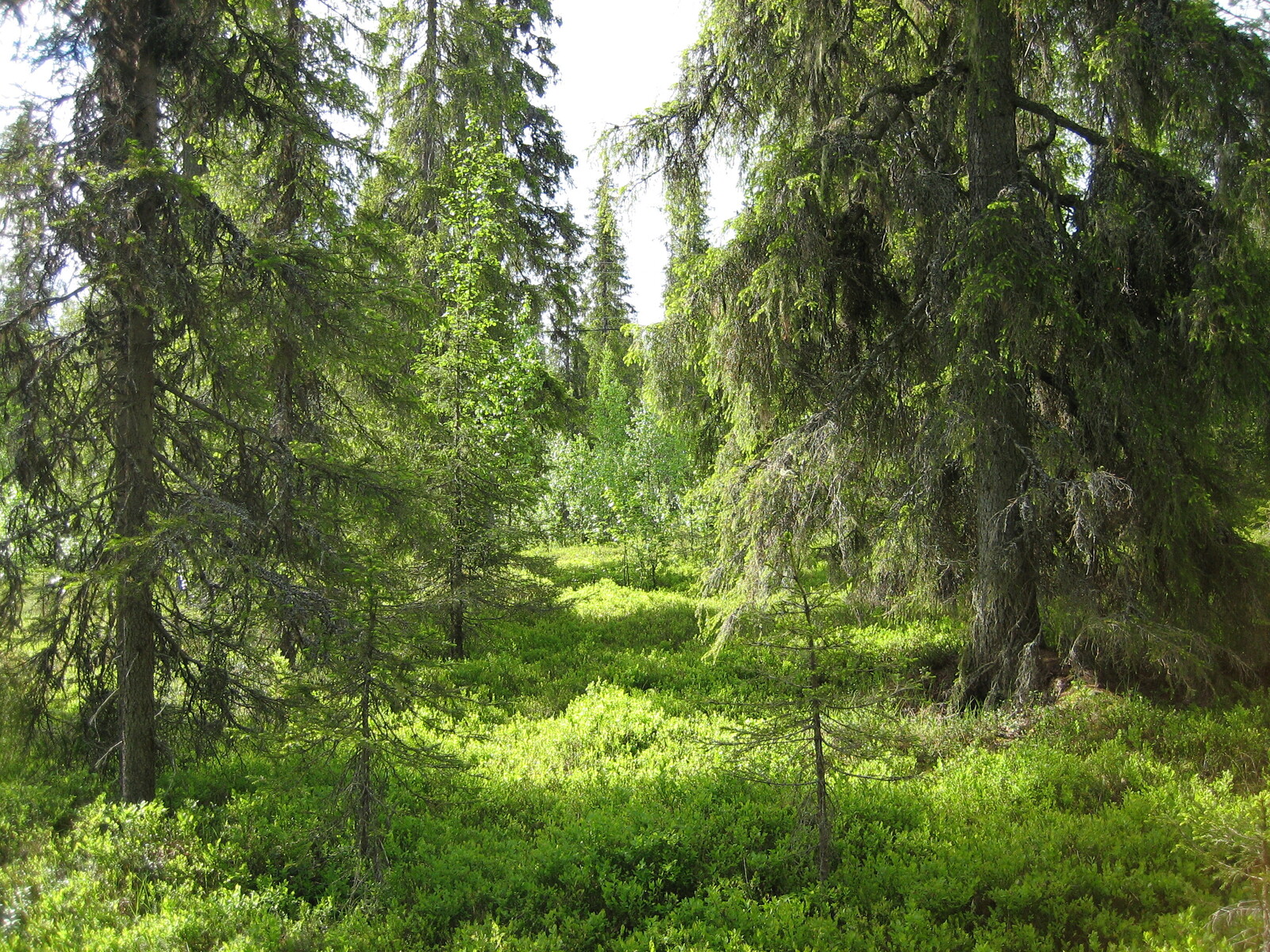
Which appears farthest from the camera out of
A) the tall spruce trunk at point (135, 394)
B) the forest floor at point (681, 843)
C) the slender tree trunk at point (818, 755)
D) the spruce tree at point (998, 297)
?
the spruce tree at point (998, 297)

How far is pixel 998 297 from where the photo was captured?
6812mm

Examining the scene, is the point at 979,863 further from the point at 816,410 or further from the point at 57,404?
the point at 57,404

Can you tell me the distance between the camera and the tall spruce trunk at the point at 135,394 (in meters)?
6.50

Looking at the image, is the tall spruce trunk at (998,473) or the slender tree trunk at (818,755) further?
the tall spruce trunk at (998,473)

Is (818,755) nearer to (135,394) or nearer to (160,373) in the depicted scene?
(135,394)

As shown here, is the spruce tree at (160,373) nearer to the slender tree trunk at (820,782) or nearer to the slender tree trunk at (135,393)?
the slender tree trunk at (135,393)

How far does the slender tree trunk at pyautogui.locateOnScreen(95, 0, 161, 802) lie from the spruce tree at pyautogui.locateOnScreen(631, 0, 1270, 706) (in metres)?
4.94

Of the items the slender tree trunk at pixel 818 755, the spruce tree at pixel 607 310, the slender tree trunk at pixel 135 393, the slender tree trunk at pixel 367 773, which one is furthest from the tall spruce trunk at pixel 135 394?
the spruce tree at pixel 607 310

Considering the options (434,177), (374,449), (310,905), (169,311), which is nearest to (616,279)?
(434,177)

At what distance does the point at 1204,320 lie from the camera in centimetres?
647

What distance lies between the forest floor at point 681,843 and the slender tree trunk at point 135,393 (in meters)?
0.70

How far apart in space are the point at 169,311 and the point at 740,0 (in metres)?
6.52

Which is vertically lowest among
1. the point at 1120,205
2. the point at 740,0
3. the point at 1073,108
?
the point at 1120,205

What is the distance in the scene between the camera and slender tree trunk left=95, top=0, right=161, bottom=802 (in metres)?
6.50
